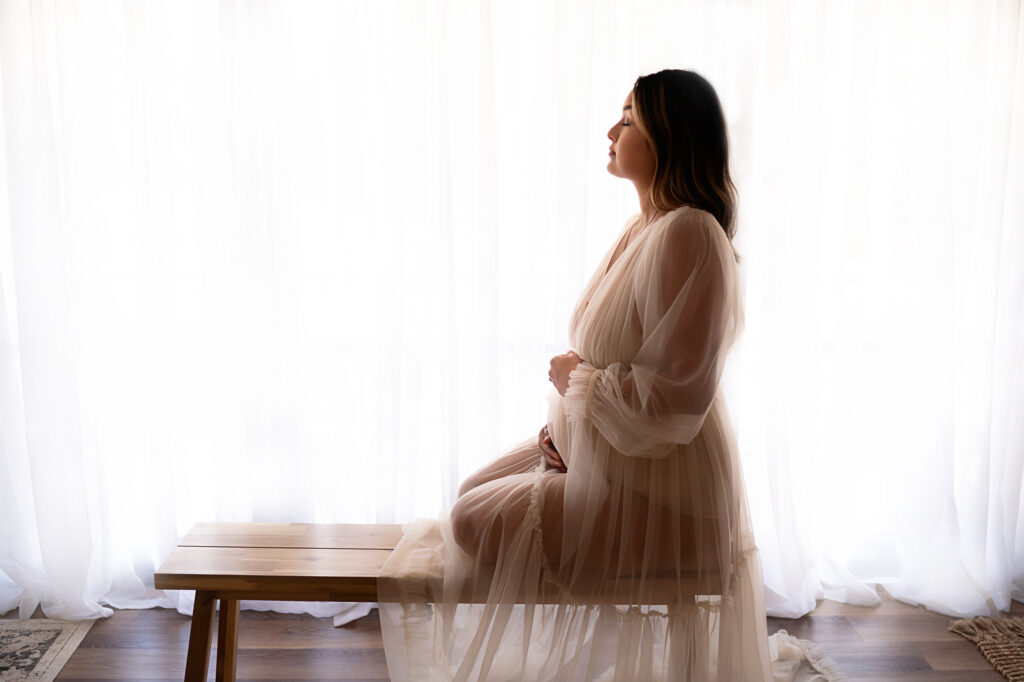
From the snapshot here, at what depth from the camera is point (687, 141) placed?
1796 mm

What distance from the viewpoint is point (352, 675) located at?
2.28 m

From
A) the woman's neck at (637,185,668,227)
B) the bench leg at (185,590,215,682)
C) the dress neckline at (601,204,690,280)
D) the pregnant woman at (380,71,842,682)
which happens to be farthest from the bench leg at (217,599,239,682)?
the woman's neck at (637,185,668,227)

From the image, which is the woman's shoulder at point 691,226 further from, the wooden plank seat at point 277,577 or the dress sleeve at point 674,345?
the wooden plank seat at point 277,577

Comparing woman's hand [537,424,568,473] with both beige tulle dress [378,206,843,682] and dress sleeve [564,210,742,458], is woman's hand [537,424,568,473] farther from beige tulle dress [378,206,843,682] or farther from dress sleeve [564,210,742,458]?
dress sleeve [564,210,742,458]

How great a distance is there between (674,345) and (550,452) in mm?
464

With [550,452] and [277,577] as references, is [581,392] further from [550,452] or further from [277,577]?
[277,577]

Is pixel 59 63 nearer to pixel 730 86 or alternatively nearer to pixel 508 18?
pixel 508 18

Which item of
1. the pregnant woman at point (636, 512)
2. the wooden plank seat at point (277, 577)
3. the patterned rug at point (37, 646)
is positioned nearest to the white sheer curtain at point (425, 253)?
the patterned rug at point (37, 646)

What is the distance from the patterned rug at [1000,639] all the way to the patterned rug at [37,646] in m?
2.63

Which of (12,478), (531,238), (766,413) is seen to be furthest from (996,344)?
(12,478)

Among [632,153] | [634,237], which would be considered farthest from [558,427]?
[632,153]

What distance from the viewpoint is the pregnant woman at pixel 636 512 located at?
5.60 ft

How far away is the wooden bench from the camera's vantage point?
182cm

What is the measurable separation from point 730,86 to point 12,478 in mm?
2520
